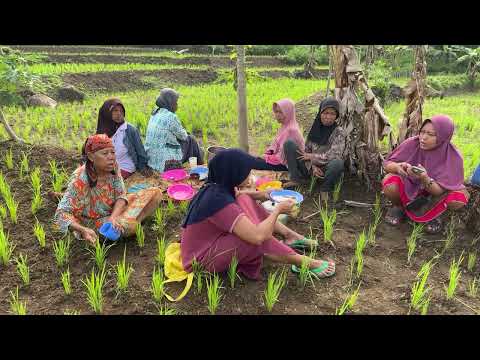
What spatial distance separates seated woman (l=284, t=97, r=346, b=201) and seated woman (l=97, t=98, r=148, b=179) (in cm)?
178

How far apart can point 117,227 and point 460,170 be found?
2.98 metres

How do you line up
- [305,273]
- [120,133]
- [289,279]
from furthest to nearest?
[120,133] < [289,279] < [305,273]

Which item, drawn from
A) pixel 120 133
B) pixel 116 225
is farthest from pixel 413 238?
pixel 120 133

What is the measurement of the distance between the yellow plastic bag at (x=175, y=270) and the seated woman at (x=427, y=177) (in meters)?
2.01

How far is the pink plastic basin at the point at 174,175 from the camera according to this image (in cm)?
423

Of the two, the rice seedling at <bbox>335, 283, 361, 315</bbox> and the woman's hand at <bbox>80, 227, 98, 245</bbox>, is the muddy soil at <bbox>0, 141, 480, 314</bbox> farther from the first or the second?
the woman's hand at <bbox>80, 227, 98, 245</bbox>

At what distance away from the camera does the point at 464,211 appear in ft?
11.0

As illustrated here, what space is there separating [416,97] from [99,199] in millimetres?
3311

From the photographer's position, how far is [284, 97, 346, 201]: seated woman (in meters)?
3.78

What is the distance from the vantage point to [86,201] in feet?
10.2

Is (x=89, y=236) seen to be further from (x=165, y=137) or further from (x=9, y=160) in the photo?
(x=9, y=160)

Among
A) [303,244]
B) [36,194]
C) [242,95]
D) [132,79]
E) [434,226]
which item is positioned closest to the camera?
[303,244]
